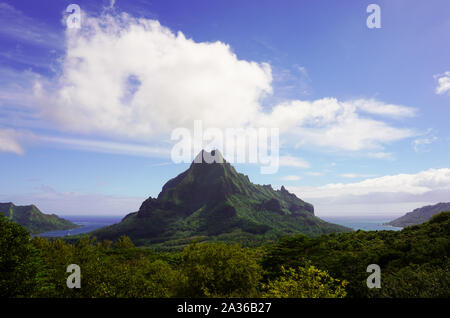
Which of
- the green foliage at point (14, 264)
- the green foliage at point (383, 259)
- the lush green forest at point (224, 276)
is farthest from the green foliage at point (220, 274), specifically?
the green foliage at point (14, 264)

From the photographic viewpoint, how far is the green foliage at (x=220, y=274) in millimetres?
23266

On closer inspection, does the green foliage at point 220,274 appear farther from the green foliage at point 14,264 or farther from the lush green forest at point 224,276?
the green foliage at point 14,264

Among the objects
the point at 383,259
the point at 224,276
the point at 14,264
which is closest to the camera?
the point at 224,276

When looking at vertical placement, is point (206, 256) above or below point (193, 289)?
above

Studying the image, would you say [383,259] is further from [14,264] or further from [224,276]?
[14,264]

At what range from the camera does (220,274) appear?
2388 centimetres

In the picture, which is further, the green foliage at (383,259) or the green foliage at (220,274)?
the green foliage at (383,259)

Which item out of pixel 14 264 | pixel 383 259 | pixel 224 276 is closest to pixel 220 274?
pixel 224 276

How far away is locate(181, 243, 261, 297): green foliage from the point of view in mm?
23266

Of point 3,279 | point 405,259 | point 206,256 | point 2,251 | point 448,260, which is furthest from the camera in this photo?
point 405,259

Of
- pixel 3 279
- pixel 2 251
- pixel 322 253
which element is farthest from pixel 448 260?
pixel 2 251
